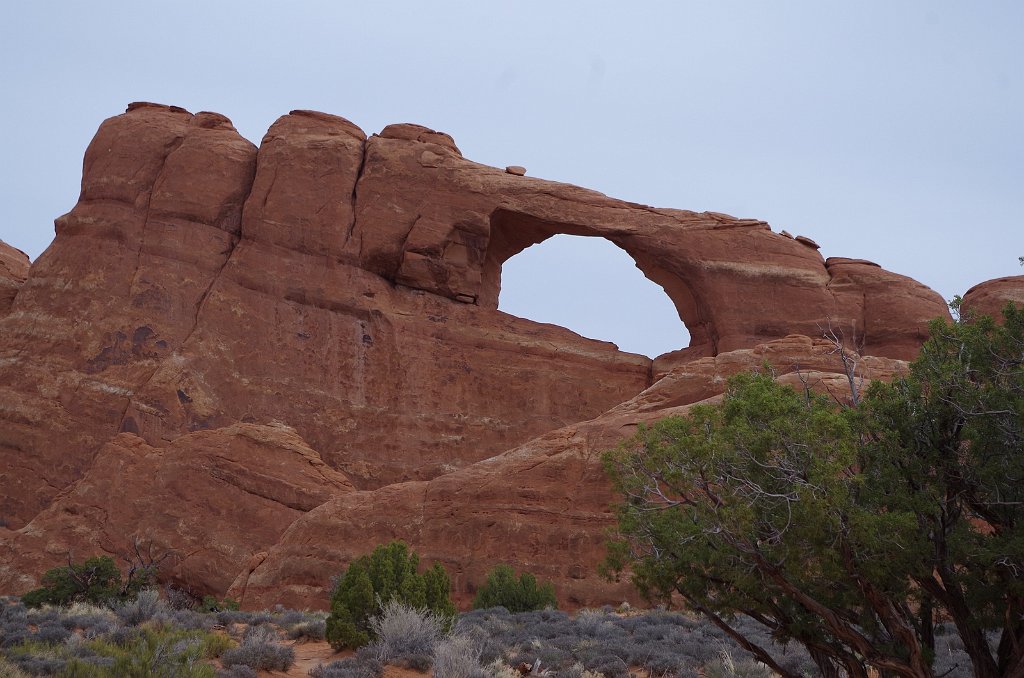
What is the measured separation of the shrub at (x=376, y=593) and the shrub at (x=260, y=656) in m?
1.49

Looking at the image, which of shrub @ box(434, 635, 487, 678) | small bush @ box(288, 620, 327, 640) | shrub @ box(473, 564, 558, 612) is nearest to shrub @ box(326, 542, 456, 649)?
small bush @ box(288, 620, 327, 640)

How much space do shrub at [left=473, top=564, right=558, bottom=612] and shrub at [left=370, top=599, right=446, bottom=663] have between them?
6096 millimetres

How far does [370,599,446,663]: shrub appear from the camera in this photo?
12836 mm

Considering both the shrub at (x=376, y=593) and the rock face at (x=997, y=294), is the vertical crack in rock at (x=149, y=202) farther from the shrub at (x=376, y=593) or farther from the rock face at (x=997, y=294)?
the rock face at (x=997, y=294)

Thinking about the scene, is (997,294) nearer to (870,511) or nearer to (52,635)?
(870,511)

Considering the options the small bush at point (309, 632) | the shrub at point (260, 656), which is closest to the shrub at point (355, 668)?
the shrub at point (260, 656)

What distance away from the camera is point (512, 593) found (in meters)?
20.3

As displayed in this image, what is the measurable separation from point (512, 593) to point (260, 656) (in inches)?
349

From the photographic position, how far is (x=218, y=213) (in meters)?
37.6

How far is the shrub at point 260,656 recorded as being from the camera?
39.5 ft

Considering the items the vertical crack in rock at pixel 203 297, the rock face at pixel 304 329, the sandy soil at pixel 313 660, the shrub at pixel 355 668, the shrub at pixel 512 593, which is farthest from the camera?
the vertical crack in rock at pixel 203 297

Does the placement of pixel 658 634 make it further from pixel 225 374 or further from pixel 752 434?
pixel 225 374

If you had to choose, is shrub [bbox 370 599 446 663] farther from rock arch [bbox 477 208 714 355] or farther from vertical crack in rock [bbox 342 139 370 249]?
rock arch [bbox 477 208 714 355]

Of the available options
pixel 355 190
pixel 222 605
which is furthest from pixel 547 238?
pixel 222 605
